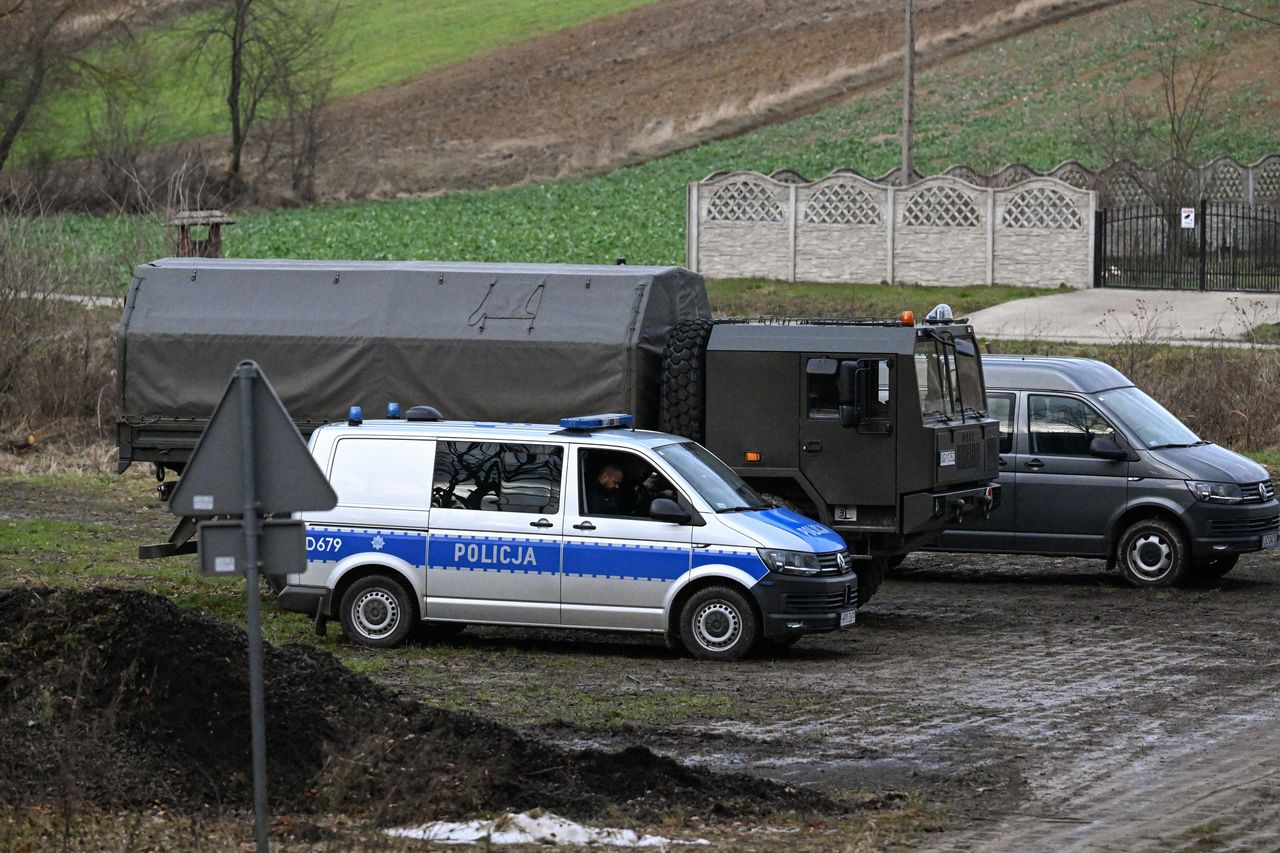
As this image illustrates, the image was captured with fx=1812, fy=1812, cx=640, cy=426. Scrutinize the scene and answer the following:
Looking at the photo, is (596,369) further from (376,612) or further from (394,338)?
(376,612)

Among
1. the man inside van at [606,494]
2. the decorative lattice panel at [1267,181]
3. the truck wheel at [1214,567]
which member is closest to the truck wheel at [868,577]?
the man inside van at [606,494]

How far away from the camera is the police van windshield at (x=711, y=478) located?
1366cm

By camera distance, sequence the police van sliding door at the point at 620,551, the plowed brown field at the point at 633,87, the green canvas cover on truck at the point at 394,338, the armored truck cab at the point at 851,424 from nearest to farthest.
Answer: the police van sliding door at the point at 620,551 < the armored truck cab at the point at 851,424 < the green canvas cover on truck at the point at 394,338 < the plowed brown field at the point at 633,87

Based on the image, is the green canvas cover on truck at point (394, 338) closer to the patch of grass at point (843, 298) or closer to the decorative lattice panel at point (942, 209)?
the patch of grass at point (843, 298)

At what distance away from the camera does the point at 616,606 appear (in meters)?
13.5

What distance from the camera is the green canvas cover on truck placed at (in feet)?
53.1

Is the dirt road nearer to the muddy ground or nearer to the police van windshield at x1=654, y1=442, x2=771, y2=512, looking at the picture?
the muddy ground

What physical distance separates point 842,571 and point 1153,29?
6091 centimetres

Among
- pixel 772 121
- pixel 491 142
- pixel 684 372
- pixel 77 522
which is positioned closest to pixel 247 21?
pixel 491 142

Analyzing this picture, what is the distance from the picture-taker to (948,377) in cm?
1574

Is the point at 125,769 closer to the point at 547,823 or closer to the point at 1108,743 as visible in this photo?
the point at 547,823

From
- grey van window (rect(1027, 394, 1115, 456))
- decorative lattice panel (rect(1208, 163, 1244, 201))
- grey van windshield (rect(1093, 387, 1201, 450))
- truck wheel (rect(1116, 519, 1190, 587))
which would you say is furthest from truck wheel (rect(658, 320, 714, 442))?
decorative lattice panel (rect(1208, 163, 1244, 201))

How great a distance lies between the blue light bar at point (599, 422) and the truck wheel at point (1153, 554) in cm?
547

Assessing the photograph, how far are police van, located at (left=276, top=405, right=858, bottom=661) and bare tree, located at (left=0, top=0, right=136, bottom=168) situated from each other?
114ft
